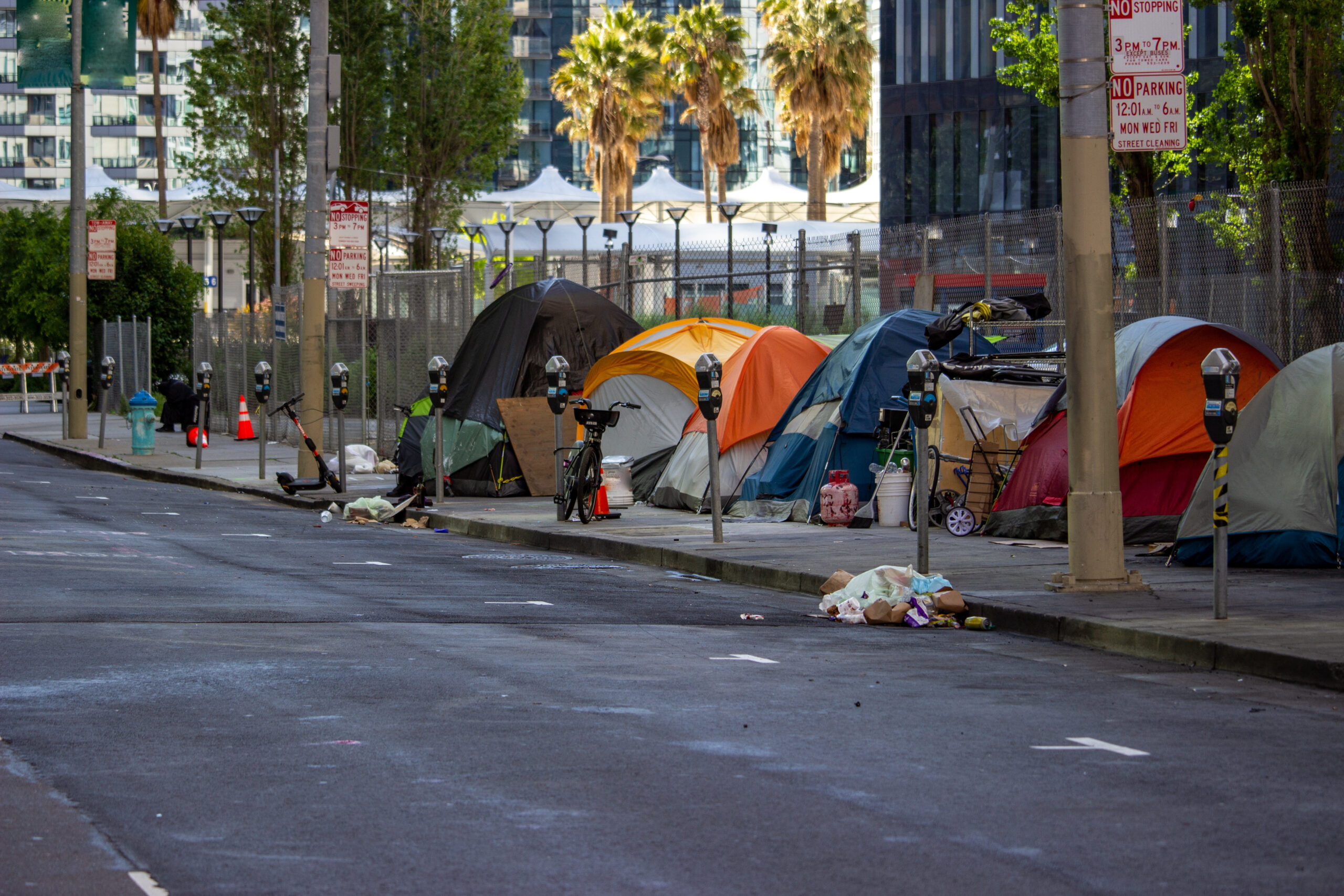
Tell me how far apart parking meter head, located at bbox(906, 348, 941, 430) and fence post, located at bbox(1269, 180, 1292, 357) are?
5620 mm

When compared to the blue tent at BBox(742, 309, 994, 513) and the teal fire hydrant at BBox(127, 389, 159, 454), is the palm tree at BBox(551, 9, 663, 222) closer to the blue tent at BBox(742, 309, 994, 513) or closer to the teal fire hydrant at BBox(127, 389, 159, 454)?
the teal fire hydrant at BBox(127, 389, 159, 454)

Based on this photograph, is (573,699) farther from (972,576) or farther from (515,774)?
(972,576)

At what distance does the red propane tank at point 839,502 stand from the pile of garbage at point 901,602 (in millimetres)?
4674

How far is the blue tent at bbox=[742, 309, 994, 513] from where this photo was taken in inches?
632

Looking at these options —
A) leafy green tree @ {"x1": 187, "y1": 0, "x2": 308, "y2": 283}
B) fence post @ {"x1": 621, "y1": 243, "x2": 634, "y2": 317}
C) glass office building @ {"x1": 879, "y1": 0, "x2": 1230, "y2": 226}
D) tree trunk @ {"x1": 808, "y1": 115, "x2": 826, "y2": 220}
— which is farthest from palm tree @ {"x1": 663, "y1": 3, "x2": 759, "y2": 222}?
fence post @ {"x1": 621, "y1": 243, "x2": 634, "y2": 317}

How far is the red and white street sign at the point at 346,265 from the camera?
20.5 meters

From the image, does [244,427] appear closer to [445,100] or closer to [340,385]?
[340,385]

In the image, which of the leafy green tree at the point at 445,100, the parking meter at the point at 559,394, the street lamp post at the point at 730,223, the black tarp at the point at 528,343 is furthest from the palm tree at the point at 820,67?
the parking meter at the point at 559,394

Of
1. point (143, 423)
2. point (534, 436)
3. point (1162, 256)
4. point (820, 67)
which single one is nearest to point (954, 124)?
point (820, 67)

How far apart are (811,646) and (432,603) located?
117 inches

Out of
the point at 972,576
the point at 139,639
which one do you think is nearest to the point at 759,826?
the point at 139,639

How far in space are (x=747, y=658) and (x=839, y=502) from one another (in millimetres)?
6935

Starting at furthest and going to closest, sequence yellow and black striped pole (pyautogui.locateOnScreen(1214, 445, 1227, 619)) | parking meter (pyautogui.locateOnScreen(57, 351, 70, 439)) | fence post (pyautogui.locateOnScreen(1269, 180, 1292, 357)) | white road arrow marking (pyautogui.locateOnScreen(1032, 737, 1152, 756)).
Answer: parking meter (pyautogui.locateOnScreen(57, 351, 70, 439))
fence post (pyautogui.locateOnScreen(1269, 180, 1292, 357))
yellow and black striped pole (pyautogui.locateOnScreen(1214, 445, 1227, 619))
white road arrow marking (pyautogui.locateOnScreen(1032, 737, 1152, 756))

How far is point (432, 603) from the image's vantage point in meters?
11.0
